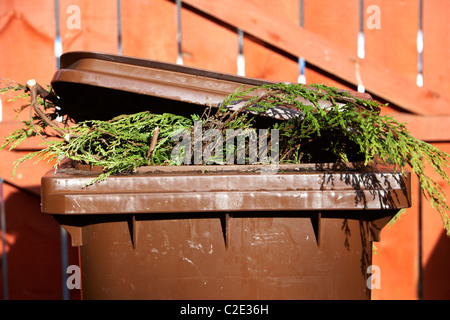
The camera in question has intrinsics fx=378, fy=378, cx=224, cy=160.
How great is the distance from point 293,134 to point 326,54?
53.1 inches

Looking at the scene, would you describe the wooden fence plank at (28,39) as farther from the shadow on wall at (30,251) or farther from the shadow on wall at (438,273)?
the shadow on wall at (438,273)

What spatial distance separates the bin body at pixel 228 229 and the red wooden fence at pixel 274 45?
4.60ft

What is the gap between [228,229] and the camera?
1.45 m

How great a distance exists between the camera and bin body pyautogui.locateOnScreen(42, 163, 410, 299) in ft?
4.62

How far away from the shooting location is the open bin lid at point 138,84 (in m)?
1.54

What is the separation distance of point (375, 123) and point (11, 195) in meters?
2.57

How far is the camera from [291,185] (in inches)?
56.1

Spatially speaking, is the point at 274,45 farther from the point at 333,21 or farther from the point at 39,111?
the point at 39,111

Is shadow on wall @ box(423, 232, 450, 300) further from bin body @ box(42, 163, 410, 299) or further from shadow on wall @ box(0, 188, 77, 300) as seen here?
shadow on wall @ box(0, 188, 77, 300)

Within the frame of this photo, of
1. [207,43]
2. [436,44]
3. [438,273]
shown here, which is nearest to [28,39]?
[207,43]

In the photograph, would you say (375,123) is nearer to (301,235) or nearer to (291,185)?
(291,185)

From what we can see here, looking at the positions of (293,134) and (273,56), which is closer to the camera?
(293,134)

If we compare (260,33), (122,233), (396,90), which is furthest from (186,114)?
(396,90)

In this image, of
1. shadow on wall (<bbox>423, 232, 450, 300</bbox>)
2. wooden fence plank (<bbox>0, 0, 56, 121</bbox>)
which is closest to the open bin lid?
wooden fence plank (<bbox>0, 0, 56, 121</bbox>)
